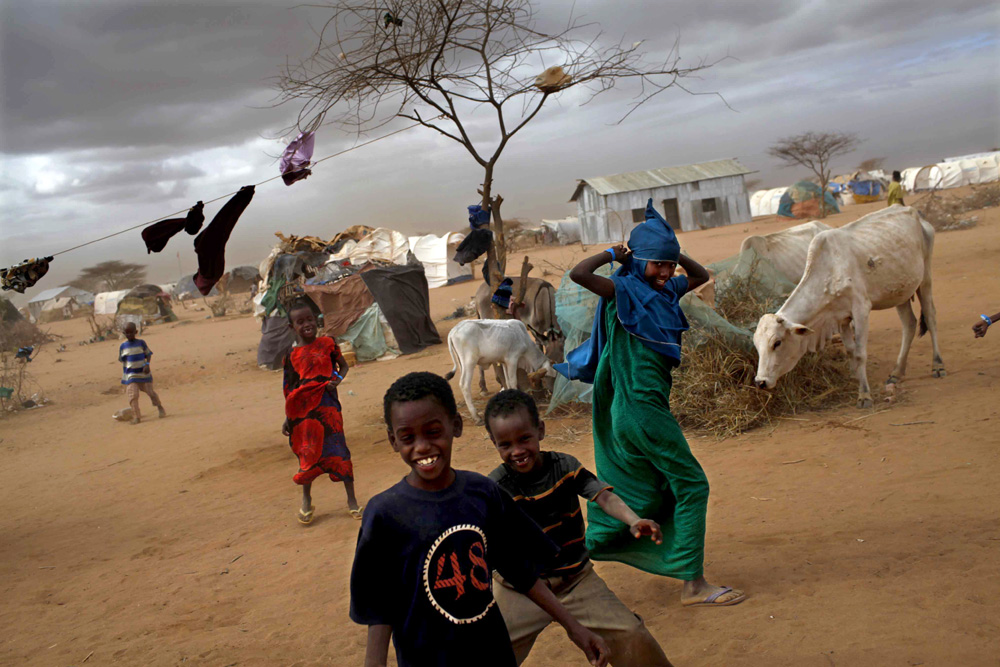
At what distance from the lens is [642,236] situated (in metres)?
3.40

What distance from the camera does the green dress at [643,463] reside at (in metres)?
3.27

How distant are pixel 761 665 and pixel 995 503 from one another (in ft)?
7.30

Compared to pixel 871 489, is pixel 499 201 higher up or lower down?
higher up

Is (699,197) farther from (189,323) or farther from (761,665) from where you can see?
(761,665)

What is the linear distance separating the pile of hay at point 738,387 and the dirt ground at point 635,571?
0.27 meters

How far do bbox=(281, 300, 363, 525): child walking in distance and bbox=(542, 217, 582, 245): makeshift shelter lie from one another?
36935mm

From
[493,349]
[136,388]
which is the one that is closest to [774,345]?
[493,349]

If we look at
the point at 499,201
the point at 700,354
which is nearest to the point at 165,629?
the point at 700,354

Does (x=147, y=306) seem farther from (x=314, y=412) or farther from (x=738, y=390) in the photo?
(x=738, y=390)

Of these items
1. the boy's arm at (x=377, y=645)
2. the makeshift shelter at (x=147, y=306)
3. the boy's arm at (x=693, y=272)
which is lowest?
the boy's arm at (x=377, y=645)

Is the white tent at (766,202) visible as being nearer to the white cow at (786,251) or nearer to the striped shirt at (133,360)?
the white cow at (786,251)

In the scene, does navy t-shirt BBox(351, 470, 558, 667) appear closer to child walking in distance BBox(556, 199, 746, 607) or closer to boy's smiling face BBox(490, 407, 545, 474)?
boy's smiling face BBox(490, 407, 545, 474)

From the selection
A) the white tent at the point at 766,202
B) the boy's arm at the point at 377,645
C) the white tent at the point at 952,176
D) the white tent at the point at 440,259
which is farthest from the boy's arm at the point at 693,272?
the white tent at the point at 952,176

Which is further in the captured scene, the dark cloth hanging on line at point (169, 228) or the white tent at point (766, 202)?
the white tent at point (766, 202)
